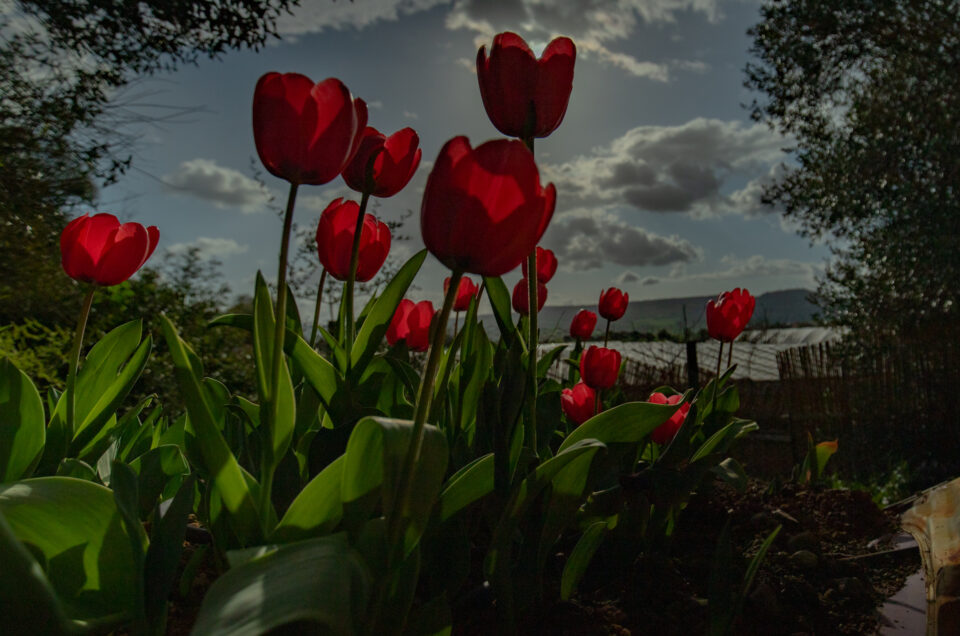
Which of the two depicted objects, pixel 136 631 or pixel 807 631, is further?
pixel 807 631

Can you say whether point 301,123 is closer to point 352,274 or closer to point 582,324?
point 352,274

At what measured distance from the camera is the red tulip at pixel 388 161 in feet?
3.42

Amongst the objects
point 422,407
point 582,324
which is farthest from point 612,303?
point 422,407

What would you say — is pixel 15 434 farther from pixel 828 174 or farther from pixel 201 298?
pixel 828 174

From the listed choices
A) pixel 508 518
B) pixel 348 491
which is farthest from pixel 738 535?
pixel 348 491

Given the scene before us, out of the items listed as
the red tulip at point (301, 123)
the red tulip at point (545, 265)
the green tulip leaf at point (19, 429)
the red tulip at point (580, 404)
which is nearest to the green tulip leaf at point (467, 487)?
the red tulip at point (301, 123)

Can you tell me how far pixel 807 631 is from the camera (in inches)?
46.2

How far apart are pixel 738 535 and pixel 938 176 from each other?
7530 millimetres

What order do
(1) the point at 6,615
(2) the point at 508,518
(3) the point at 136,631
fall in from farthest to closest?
(2) the point at 508,518, (3) the point at 136,631, (1) the point at 6,615

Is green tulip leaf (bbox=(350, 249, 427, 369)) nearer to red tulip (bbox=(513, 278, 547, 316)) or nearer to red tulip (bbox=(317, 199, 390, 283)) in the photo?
red tulip (bbox=(317, 199, 390, 283))

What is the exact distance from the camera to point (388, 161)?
105 centimetres

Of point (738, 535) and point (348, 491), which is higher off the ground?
point (348, 491)

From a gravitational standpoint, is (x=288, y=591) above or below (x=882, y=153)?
below

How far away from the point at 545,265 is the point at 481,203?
3.34ft
